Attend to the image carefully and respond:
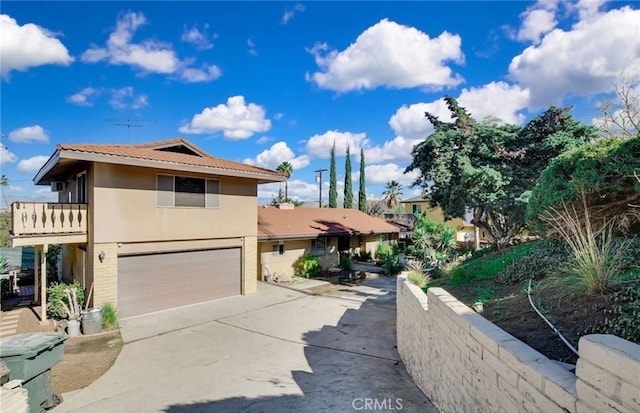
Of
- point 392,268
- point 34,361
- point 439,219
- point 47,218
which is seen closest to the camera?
point 34,361

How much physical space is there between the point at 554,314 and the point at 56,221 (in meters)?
12.6

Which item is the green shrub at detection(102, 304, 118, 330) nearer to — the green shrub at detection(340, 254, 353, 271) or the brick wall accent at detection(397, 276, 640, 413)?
the brick wall accent at detection(397, 276, 640, 413)

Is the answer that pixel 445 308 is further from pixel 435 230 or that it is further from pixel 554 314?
pixel 435 230

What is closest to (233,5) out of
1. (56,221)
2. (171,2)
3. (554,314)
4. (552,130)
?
(171,2)

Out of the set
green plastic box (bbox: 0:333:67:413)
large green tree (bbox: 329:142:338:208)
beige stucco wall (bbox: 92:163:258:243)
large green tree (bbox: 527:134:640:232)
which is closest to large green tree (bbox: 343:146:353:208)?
large green tree (bbox: 329:142:338:208)

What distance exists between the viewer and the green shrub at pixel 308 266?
18.8 m

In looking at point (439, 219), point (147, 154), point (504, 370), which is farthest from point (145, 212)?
point (439, 219)

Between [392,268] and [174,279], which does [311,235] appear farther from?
[174,279]

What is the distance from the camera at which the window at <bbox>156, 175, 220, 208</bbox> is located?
473 inches

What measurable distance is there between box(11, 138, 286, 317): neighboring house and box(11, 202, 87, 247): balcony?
2cm

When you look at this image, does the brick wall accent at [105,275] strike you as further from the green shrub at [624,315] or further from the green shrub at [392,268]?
the green shrub at [392,268]

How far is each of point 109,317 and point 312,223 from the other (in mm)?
12624

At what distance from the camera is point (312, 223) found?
21188 millimetres

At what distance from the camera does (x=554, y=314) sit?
3.97 meters
